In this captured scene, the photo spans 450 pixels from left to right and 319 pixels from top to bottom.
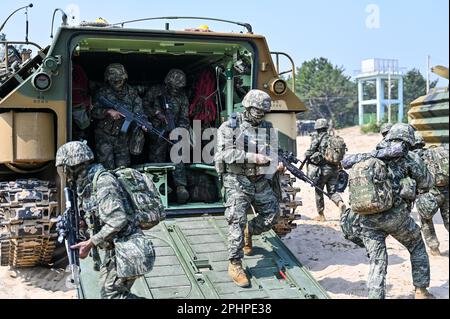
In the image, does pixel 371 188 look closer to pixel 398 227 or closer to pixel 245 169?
pixel 398 227

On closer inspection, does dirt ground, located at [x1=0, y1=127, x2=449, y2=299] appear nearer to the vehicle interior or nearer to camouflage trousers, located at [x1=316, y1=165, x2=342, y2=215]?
camouflage trousers, located at [x1=316, y1=165, x2=342, y2=215]

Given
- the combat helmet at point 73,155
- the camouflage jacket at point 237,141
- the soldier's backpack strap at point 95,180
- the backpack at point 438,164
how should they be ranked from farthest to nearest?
the backpack at point 438,164 → the camouflage jacket at point 237,141 → the combat helmet at point 73,155 → the soldier's backpack strap at point 95,180

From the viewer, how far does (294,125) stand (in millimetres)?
6570

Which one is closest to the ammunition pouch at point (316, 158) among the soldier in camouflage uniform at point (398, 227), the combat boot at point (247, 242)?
the combat boot at point (247, 242)

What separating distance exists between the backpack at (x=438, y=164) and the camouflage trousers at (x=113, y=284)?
13.7 feet

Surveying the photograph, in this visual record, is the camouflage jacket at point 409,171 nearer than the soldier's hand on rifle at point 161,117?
Yes

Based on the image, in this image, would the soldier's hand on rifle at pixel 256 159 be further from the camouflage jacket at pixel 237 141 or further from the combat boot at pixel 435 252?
the combat boot at pixel 435 252

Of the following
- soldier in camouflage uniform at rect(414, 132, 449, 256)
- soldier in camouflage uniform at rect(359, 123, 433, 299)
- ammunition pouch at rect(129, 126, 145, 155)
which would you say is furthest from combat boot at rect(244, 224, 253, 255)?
soldier in camouflage uniform at rect(414, 132, 449, 256)

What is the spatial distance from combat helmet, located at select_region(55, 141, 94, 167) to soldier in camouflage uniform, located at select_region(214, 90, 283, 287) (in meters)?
1.34

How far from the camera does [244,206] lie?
5359mm

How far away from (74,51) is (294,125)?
2423mm

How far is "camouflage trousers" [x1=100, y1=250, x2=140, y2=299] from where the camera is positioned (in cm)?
431

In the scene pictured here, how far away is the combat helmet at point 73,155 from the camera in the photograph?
4.46 meters

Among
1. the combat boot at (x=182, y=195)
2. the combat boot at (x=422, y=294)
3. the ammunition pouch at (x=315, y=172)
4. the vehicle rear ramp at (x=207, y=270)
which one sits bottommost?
the combat boot at (x=422, y=294)
